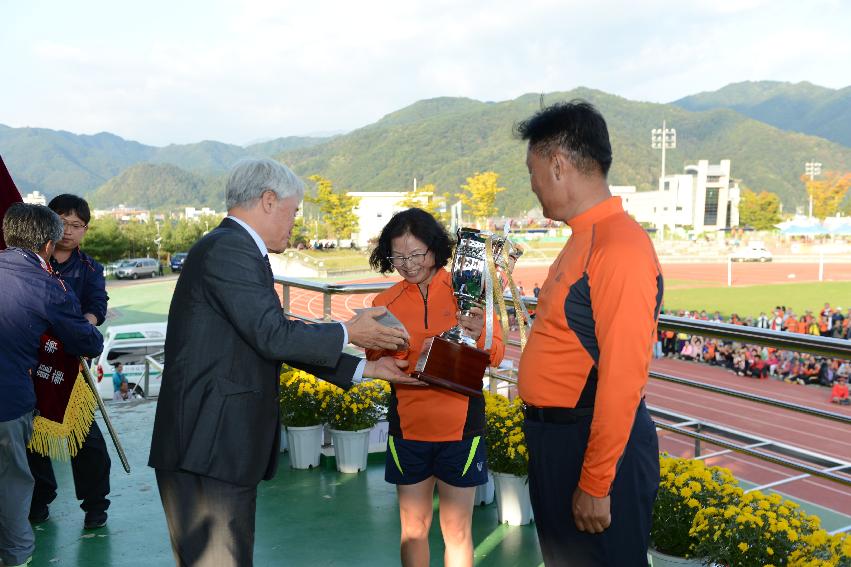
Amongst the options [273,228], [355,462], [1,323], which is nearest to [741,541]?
[273,228]

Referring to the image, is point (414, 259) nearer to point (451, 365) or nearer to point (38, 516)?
point (451, 365)

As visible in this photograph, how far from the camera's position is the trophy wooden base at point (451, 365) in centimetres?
220

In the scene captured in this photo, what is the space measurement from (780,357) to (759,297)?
16.0 m

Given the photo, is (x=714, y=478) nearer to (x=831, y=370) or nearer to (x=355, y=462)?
(x=355, y=462)

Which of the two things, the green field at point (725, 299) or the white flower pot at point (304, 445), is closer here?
the white flower pot at point (304, 445)

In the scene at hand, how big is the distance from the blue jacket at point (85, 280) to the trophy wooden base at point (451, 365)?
2.16 m

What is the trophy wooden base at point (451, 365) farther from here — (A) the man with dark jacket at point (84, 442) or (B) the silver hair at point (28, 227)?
(A) the man with dark jacket at point (84, 442)

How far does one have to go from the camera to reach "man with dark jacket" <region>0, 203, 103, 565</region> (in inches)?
105

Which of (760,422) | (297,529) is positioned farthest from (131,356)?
(760,422)

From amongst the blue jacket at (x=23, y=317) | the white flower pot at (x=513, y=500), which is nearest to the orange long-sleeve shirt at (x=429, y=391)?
the white flower pot at (x=513, y=500)

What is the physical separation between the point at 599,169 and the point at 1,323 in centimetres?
233

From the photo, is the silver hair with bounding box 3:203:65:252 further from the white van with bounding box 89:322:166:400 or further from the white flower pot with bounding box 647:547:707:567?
the white van with bounding box 89:322:166:400

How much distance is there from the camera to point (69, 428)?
10.8 feet

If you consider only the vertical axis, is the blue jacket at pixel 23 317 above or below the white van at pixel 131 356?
above
